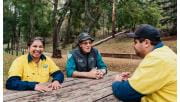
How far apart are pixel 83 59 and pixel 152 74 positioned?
2.26m

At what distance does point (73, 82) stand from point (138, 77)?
4.95ft

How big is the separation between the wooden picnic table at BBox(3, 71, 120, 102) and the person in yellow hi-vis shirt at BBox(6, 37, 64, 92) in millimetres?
95

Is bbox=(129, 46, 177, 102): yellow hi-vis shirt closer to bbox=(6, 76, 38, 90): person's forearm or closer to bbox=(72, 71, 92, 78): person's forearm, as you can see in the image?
bbox=(6, 76, 38, 90): person's forearm

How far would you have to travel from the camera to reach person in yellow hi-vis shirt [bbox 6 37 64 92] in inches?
136

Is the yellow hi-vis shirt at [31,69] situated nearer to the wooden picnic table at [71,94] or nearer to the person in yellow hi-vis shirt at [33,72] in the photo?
the person in yellow hi-vis shirt at [33,72]

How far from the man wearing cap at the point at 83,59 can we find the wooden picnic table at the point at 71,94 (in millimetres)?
715

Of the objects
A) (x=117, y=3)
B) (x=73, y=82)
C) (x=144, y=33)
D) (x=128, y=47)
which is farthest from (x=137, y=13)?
(x=144, y=33)

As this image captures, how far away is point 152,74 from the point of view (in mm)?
2572

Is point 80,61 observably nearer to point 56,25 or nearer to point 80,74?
point 80,74

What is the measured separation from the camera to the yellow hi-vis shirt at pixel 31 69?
369 cm

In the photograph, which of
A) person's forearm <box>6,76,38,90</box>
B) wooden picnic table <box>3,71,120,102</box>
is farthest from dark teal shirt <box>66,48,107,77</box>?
person's forearm <box>6,76,38,90</box>

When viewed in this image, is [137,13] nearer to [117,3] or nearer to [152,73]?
[117,3]

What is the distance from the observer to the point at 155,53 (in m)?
2.60

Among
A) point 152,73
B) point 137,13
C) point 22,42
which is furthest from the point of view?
point 22,42
